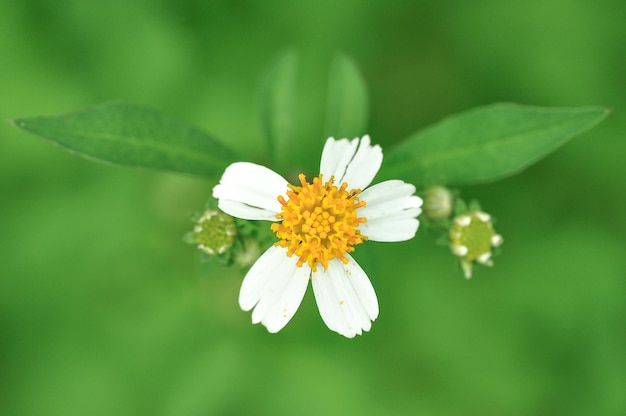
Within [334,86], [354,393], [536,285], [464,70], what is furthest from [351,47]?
[354,393]

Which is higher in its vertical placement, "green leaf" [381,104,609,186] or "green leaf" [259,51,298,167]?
"green leaf" [259,51,298,167]

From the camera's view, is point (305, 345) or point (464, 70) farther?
point (464, 70)


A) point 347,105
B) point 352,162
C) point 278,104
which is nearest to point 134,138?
point 278,104

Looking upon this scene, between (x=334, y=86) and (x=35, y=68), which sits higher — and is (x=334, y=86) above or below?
below

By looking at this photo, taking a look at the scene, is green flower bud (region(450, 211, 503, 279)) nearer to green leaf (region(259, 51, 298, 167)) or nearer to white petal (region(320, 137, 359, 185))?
white petal (region(320, 137, 359, 185))

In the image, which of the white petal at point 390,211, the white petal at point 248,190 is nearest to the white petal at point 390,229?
the white petal at point 390,211

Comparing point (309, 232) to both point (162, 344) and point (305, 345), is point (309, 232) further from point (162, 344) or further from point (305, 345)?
point (162, 344)

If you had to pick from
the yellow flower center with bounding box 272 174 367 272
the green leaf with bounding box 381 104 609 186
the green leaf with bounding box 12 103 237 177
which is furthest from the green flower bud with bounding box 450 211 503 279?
the green leaf with bounding box 12 103 237 177
